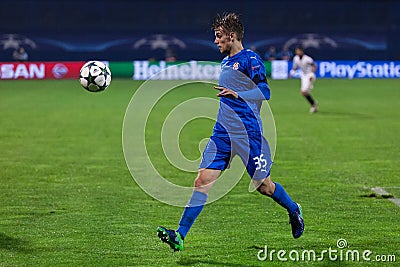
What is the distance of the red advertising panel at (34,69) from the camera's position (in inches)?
1592

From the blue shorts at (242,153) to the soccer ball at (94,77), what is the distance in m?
2.53

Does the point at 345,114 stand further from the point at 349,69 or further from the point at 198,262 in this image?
the point at 198,262

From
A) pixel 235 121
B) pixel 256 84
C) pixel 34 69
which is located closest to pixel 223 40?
pixel 256 84

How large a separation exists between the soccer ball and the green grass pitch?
1.62 meters

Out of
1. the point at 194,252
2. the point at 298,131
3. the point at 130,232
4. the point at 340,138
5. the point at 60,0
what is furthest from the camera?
the point at 60,0

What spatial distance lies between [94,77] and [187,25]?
38.7 m

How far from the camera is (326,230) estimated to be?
370 inches

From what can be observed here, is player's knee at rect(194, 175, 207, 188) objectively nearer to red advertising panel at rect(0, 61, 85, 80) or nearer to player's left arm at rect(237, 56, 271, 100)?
player's left arm at rect(237, 56, 271, 100)

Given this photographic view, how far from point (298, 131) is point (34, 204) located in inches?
416

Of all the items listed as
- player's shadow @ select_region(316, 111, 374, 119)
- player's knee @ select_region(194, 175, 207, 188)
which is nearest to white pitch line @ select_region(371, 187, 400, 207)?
player's knee @ select_region(194, 175, 207, 188)

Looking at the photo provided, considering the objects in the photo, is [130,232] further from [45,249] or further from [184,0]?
[184,0]

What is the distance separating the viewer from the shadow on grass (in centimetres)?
841

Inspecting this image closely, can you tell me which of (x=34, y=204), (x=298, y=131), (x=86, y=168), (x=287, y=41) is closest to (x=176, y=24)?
(x=287, y=41)

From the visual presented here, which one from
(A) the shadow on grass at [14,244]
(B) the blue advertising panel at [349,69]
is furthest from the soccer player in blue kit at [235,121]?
(B) the blue advertising panel at [349,69]
